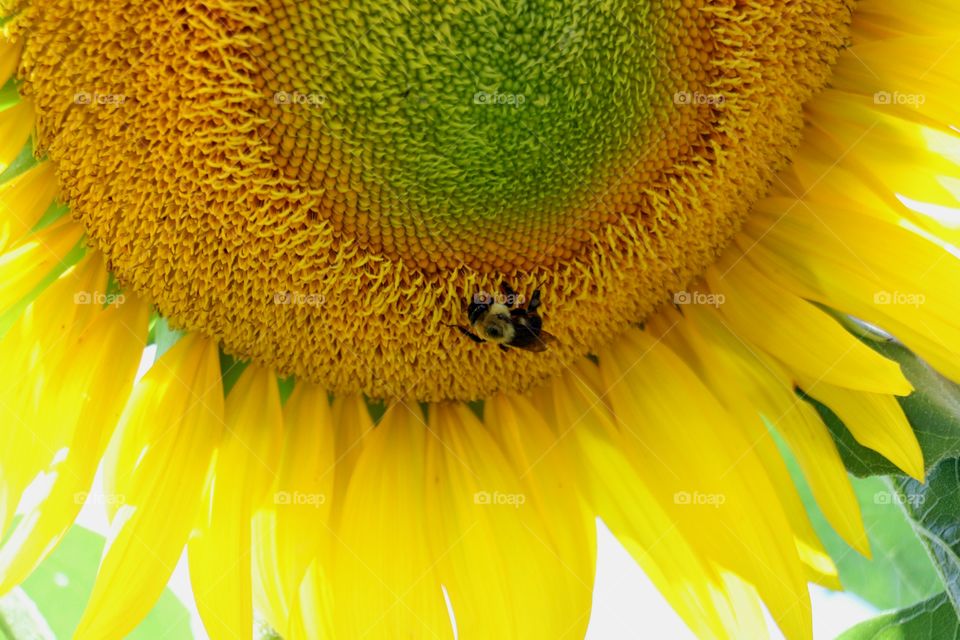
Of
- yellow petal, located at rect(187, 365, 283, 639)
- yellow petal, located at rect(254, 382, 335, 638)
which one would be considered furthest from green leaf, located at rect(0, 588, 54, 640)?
yellow petal, located at rect(254, 382, 335, 638)

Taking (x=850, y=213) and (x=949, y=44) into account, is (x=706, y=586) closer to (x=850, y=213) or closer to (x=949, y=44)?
(x=850, y=213)

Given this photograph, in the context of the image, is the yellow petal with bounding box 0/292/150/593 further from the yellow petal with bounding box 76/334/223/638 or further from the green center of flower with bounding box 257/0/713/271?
the green center of flower with bounding box 257/0/713/271

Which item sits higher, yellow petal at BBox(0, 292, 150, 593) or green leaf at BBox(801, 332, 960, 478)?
yellow petal at BBox(0, 292, 150, 593)

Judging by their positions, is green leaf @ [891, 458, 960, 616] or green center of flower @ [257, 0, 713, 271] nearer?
green center of flower @ [257, 0, 713, 271]

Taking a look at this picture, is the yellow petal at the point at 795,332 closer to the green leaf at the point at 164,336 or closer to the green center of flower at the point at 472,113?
the green center of flower at the point at 472,113

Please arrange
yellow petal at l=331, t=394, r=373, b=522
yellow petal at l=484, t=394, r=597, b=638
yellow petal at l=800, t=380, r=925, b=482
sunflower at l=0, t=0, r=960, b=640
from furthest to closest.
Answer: yellow petal at l=331, t=394, r=373, b=522 → yellow petal at l=484, t=394, r=597, b=638 → yellow petal at l=800, t=380, r=925, b=482 → sunflower at l=0, t=0, r=960, b=640

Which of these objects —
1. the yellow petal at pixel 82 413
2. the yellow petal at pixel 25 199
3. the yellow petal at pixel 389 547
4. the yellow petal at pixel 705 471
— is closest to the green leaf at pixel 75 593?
the yellow petal at pixel 82 413
